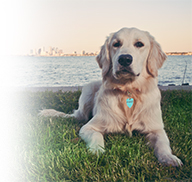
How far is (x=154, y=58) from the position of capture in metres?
2.96

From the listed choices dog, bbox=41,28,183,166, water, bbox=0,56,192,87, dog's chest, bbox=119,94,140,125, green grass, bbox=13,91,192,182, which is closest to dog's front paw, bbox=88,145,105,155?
green grass, bbox=13,91,192,182

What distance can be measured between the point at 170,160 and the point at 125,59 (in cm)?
120

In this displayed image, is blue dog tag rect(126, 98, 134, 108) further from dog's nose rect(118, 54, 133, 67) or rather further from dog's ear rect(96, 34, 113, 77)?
dog's nose rect(118, 54, 133, 67)

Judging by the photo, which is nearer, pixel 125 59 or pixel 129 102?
pixel 125 59

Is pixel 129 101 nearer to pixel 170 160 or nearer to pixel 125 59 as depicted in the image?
pixel 125 59

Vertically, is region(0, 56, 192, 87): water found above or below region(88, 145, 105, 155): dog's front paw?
below

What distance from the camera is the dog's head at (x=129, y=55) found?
255cm

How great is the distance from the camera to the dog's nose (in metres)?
2.49

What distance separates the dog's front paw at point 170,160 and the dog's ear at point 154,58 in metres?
1.08

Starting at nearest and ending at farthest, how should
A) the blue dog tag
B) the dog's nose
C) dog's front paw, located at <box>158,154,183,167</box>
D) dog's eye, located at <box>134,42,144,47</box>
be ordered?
dog's front paw, located at <box>158,154,183,167</box> < the dog's nose < dog's eye, located at <box>134,42,144,47</box> < the blue dog tag

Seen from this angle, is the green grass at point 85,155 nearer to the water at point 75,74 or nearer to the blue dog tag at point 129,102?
the blue dog tag at point 129,102

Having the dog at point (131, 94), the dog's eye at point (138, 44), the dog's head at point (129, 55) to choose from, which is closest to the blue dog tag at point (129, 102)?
the dog at point (131, 94)

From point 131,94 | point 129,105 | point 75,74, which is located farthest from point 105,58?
point 75,74

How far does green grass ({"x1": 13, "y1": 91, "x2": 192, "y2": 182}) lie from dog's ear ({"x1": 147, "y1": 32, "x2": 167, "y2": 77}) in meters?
0.92
